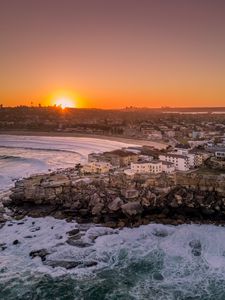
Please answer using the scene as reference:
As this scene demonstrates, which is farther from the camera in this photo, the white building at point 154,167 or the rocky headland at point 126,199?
the white building at point 154,167

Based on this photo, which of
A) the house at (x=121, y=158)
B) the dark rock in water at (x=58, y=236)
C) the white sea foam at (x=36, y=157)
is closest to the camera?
the dark rock in water at (x=58, y=236)

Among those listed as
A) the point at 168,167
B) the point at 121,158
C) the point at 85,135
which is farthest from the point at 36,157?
the point at 85,135

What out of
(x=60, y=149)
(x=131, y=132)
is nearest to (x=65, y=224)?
(x=60, y=149)

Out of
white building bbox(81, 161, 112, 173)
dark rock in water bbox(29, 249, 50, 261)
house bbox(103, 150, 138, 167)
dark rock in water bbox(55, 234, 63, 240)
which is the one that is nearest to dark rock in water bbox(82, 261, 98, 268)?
dark rock in water bbox(29, 249, 50, 261)

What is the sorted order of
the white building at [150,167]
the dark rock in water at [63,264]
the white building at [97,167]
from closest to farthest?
1. the dark rock in water at [63,264]
2. the white building at [150,167]
3. the white building at [97,167]

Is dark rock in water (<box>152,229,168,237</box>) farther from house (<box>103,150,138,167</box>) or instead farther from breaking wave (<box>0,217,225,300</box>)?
house (<box>103,150,138,167</box>)

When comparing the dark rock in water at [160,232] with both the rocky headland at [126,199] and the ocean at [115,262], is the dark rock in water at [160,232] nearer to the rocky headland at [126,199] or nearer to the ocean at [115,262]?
the ocean at [115,262]

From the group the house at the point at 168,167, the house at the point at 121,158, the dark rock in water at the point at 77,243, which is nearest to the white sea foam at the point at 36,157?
the house at the point at 121,158
